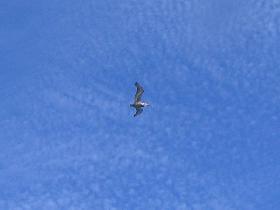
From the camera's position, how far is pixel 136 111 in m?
132

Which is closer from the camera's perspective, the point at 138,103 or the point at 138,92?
the point at 138,92

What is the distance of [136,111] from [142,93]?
14.4 feet

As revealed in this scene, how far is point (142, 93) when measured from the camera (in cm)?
12888
